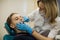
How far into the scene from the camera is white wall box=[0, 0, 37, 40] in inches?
103

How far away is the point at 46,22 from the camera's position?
1457 millimetres

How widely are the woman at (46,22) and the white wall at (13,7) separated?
43.0 inches

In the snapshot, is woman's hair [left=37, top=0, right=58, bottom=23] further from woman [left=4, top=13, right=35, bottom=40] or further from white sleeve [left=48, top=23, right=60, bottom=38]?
woman [left=4, top=13, right=35, bottom=40]

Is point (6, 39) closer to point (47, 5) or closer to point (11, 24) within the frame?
point (11, 24)

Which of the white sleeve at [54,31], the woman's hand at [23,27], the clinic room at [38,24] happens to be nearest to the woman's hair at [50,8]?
the clinic room at [38,24]

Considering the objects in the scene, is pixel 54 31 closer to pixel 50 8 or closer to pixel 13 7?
pixel 50 8

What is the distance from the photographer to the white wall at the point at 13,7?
261 centimetres

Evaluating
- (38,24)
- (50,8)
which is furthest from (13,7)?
(50,8)

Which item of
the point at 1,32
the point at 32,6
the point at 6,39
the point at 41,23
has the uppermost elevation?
the point at 32,6

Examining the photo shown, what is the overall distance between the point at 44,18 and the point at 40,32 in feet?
0.49

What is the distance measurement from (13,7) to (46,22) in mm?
1367

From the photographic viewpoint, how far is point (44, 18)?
147 centimetres

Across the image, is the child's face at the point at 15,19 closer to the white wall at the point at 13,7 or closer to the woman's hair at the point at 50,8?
the woman's hair at the point at 50,8

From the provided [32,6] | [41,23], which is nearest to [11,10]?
[32,6]
